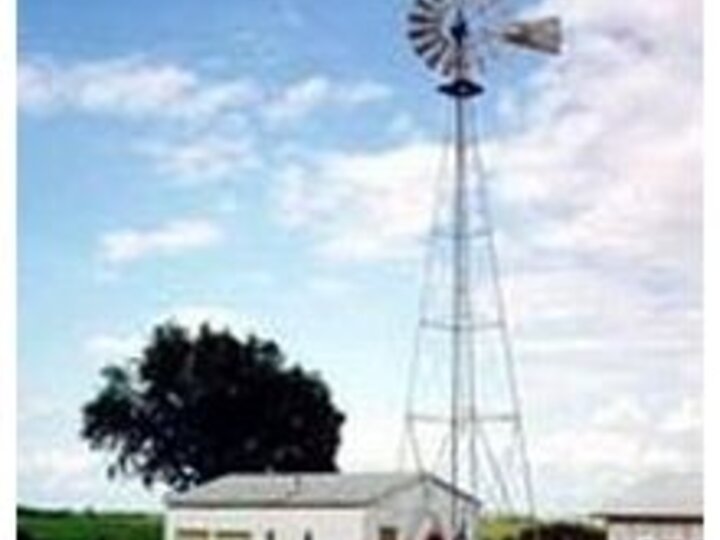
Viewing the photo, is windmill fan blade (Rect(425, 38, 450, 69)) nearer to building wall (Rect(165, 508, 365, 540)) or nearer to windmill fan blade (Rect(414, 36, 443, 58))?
windmill fan blade (Rect(414, 36, 443, 58))

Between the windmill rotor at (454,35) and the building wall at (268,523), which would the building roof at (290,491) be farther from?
the windmill rotor at (454,35)

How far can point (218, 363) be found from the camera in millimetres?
12984

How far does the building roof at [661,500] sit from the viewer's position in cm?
661

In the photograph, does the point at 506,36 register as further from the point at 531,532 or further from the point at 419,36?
the point at 531,532

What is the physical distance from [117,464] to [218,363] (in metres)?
2.50

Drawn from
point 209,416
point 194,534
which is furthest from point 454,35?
point 209,416

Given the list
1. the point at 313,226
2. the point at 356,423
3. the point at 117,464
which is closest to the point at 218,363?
the point at 117,464

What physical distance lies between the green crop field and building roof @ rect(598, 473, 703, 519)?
2217 mm

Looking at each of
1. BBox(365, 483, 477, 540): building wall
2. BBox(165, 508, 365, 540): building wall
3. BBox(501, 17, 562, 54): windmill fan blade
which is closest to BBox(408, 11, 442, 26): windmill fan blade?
BBox(501, 17, 562, 54): windmill fan blade

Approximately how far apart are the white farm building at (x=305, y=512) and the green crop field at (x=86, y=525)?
667mm

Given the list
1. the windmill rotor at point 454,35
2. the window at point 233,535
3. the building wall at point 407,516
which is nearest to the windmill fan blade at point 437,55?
the windmill rotor at point 454,35

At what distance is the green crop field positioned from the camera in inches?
304

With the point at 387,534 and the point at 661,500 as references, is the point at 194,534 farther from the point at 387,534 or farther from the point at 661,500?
the point at 661,500

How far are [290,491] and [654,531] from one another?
15.0 feet
